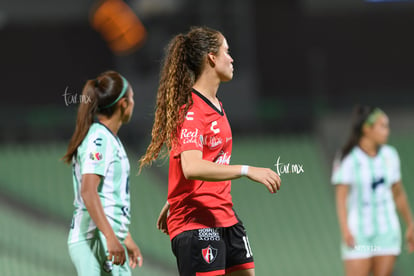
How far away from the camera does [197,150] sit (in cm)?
335

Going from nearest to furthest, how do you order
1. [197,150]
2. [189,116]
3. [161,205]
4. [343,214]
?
1. [197,150]
2. [189,116]
3. [343,214]
4. [161,205]

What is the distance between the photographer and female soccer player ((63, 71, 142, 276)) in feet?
12.8

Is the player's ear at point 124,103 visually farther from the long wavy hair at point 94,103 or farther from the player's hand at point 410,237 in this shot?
the player's hand at point 410,237

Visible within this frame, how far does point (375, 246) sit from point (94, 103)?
3130 millimetres

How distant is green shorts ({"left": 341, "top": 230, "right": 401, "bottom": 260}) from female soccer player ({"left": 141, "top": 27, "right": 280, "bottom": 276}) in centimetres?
255

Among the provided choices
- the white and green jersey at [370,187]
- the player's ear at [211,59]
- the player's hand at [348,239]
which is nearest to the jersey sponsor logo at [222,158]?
the player's ear at [211,59]

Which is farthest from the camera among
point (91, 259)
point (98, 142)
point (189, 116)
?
point (98, 142)

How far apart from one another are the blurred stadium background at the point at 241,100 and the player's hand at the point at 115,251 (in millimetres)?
5134

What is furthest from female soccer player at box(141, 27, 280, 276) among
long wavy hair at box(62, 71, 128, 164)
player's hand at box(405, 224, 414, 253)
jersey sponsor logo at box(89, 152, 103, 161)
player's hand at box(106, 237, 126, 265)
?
player's hand at box(405, 224, 414, 253)

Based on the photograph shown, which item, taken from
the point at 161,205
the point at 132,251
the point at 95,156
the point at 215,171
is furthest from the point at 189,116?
the point at 161,205

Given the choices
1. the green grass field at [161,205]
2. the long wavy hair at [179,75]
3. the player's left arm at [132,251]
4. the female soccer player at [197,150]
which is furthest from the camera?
the green grass field at [161,205]

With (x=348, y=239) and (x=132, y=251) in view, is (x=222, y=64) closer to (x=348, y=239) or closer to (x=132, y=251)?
(x=132, y=251)

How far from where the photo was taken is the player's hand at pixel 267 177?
3.14 m

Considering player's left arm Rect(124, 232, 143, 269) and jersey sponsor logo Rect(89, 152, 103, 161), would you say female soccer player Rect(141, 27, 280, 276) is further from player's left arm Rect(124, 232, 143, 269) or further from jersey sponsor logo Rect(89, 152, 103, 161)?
player's left arm Rect(124, 232, 143, 269)
